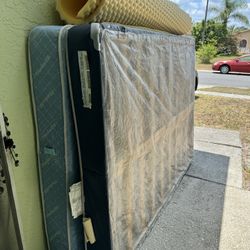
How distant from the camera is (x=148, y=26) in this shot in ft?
6.08

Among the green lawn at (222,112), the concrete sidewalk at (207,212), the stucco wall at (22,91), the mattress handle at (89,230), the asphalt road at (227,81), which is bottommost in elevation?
the asphalt road at (227,81)

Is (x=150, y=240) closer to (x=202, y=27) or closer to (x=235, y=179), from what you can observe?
(x=235, y=179)

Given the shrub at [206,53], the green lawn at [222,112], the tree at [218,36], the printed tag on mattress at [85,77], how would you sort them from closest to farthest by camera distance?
the printed tag on mattress at [85,77], the green lawn at [222,112], the shrub at [206,53], the tree at [218,36]

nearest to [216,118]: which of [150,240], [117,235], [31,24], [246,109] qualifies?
[246,109]

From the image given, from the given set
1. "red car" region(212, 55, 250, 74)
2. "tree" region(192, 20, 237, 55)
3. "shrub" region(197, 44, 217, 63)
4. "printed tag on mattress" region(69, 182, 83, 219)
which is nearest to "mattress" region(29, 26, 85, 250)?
"printed tag on mattress" region(69, 182, 83, 219)

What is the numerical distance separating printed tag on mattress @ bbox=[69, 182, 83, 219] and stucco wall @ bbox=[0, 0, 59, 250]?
227 mm

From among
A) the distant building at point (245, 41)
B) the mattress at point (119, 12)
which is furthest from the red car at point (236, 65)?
the distant building at point (245, 41)

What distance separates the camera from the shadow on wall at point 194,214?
6.50ft

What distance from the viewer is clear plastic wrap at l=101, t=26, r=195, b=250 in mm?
1364

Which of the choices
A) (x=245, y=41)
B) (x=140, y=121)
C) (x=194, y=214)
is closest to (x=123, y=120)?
(x=140, y=121)

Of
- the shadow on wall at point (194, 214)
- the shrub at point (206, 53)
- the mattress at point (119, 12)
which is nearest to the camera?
the mattress at point (119, 12)

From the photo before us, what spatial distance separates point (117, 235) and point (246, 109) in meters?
5.54

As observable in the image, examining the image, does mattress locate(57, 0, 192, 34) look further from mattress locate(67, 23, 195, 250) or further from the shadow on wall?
the shadow on wall

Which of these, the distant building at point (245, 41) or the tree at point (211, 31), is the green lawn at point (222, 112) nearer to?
the tree at point (211, 31)
